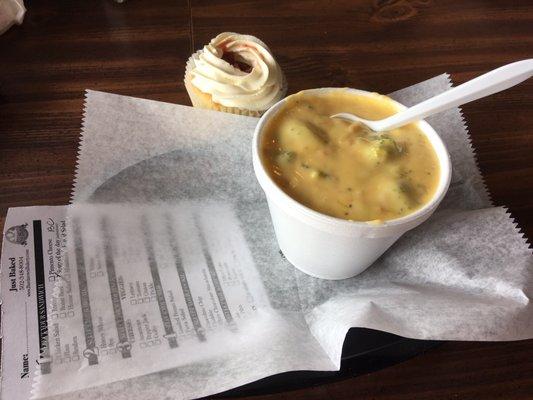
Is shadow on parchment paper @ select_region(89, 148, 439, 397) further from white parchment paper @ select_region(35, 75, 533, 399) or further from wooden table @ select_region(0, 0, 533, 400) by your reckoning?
wooden table @ select_region(0, 0, 533, 400)

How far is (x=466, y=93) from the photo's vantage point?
77cm

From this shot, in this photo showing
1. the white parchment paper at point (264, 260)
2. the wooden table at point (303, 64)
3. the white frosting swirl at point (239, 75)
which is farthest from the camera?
the white frosting swirl at point (239, 75)

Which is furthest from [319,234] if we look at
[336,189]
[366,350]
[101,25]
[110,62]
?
[101,25]

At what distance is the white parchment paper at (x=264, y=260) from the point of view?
27.6 inches

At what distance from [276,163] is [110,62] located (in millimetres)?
599

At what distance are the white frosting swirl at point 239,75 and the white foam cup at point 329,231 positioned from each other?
0.15m

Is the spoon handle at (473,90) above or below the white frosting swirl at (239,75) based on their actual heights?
above

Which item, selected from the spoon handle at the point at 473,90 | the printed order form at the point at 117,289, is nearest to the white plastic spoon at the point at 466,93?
the spoon handle at the point at 473,90

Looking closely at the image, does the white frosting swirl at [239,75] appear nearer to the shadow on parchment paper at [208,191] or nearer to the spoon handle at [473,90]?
the shadow on parchment paper at [208,191]

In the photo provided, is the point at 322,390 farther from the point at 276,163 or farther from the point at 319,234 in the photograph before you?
the point at 276,163

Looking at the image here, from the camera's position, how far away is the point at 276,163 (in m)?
0.81

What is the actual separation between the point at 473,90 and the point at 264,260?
441 millimetres

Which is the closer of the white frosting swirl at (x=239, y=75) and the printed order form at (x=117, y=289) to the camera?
the printed order form at (x=117, y=289)

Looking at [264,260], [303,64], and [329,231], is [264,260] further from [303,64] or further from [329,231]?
[303,64]
